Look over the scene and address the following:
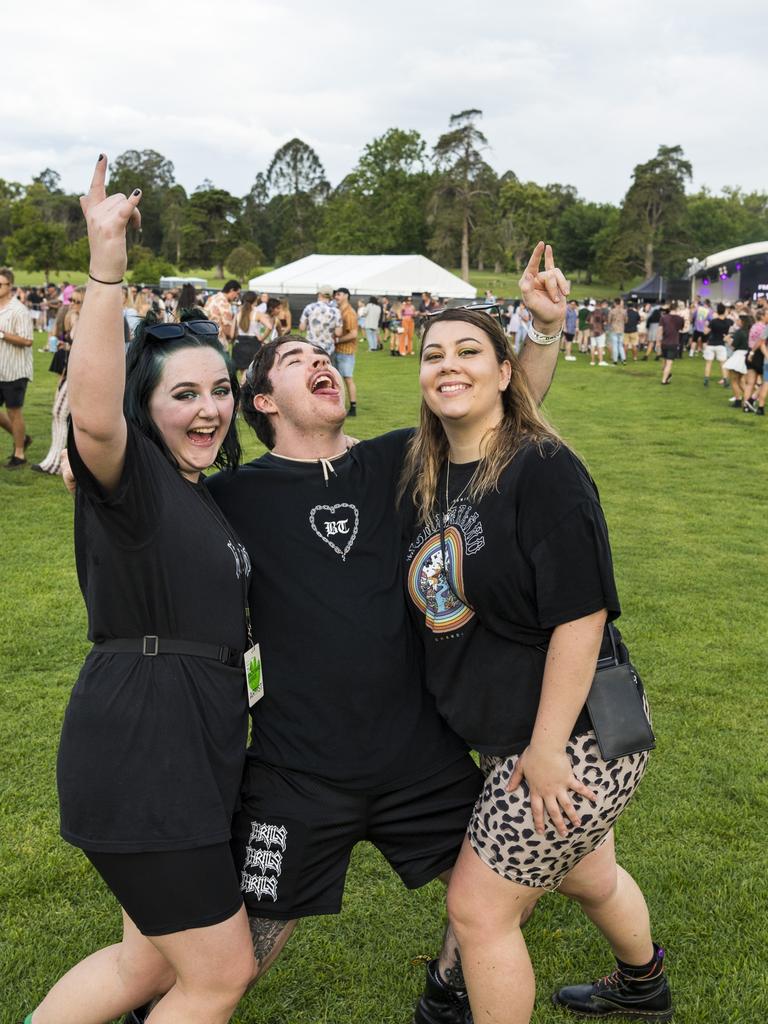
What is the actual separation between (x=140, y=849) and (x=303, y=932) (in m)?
1.52

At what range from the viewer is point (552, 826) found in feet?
7.89

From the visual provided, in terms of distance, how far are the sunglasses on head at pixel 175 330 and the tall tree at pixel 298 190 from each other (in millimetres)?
116832

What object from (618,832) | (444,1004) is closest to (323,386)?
(444,1004)

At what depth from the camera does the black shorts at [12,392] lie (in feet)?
33.4

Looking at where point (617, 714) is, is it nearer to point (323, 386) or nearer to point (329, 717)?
point (329, 717)

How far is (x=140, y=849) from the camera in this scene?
7.23ft

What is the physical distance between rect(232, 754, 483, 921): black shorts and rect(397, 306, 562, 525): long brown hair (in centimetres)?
76

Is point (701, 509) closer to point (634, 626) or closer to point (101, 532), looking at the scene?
point (634, 626)

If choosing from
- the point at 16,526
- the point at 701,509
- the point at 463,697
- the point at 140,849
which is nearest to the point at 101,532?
the point at 140,849

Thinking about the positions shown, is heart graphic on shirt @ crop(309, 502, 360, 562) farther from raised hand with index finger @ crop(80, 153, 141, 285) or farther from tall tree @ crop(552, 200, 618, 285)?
tall tree @ crop(552, 200, 618, 285)

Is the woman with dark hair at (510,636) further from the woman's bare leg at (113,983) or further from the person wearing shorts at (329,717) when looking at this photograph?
the woman's bare leg at (113,983)

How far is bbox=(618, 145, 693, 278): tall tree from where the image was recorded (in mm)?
89750

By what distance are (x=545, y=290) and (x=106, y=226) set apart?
1441mm

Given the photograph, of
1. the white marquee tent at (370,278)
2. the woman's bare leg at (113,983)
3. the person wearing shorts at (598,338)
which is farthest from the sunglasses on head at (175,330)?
the white marquee tent at (370,278)
